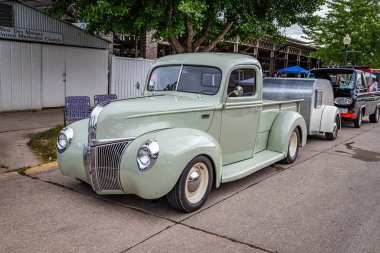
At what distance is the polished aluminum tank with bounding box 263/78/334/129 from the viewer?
877 centimetres

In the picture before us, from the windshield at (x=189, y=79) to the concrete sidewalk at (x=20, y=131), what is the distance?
2704mm

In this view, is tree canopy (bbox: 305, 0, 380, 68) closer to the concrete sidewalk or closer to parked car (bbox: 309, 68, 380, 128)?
parked car (bbox: 309, 68, 380, 128)

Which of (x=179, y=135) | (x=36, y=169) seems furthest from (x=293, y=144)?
(x=36, y=169)

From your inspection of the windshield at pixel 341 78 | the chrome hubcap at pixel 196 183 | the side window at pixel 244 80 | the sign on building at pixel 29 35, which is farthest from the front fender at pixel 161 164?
the windshield at pixel 341 78

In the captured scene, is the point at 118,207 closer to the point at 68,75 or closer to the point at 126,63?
the point at 68,75

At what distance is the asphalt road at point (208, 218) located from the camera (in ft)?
12.3

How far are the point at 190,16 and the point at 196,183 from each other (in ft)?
16.8

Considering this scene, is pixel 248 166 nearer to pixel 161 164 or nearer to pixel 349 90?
pixel 161 164

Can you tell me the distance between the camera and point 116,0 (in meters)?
9.21

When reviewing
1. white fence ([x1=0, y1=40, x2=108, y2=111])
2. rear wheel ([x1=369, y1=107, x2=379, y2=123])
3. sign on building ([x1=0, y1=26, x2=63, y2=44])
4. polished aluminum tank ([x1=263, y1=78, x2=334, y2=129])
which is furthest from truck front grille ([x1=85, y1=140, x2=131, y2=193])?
rear wheel ([x1=369, y1=107, x2=379, y2=123])

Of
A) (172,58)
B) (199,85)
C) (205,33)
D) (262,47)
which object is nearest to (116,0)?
(205,33)

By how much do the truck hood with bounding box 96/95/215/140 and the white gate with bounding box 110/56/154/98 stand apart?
34.3 feet

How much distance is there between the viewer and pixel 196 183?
4633 mm

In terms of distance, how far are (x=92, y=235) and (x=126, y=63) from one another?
12440 mm
